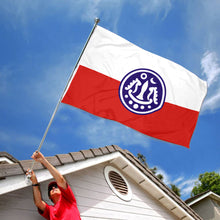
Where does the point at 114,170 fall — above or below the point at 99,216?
above

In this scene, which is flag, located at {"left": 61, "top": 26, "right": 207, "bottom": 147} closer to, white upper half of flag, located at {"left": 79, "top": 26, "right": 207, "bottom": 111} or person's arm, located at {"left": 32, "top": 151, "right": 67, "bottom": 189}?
white upper half of flag, located at {"left": 79, "top": 26, "right": 207, "bottom": 111}

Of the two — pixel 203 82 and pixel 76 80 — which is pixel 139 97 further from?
pixel 203 82

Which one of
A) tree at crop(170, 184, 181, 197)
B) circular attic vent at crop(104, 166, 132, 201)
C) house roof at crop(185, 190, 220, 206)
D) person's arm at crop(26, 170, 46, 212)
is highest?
tree at crop(170, 184, 181, 197)

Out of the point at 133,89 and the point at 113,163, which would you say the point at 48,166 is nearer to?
the point at 133,89

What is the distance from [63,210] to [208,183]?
1431 inches

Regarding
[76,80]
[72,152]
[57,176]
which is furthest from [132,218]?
[76,80]

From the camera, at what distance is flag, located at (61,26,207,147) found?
12.1 ft

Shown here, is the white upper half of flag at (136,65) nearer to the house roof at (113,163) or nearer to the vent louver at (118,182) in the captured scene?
the house roof at (113,163)

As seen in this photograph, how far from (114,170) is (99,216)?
157 cm

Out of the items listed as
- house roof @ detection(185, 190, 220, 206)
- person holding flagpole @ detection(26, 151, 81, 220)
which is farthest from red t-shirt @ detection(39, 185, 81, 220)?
house roof @ detection(185, 190, 220, 206)

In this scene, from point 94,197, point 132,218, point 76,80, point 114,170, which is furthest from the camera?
point 114,170

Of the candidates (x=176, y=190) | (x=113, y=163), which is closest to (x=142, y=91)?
(x=113, y=163)

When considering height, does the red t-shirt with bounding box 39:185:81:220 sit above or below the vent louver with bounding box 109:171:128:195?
below

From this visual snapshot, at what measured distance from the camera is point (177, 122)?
4109 mm
